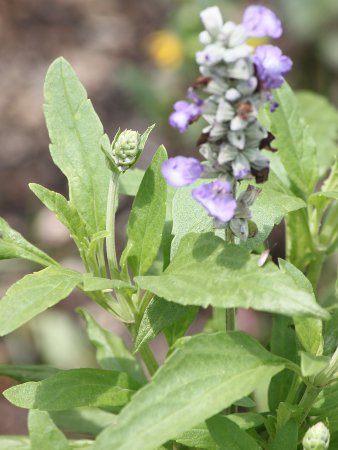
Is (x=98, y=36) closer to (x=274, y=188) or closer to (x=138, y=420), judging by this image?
(x=274, y=188)

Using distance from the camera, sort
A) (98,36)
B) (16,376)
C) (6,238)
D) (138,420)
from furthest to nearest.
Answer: (98,36), (16,376), (6,238), (138,420)

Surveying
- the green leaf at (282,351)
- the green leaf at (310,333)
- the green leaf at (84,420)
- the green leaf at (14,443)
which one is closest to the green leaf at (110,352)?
the green leaf at (84,420)

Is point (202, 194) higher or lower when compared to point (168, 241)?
higher

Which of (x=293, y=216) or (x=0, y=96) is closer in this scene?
(x=293, y=216)

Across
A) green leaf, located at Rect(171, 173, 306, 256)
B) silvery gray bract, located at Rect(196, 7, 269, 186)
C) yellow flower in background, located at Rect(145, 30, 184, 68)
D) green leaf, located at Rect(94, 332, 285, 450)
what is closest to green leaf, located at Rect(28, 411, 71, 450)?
green leaf, located at Rect(94, 332, 285, 450)

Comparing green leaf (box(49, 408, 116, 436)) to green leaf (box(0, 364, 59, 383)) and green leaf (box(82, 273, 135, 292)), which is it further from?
green leaf (box(82, 273, 135, 292))

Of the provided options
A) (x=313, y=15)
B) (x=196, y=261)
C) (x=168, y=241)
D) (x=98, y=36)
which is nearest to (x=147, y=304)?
(x=168, y=241)

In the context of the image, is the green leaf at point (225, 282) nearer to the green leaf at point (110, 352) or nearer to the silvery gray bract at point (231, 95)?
the silvery gray bract at point (231, 95)

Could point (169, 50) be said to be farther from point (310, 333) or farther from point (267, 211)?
point (310, 333)
